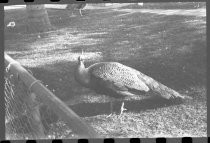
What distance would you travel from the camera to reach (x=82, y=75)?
458cm

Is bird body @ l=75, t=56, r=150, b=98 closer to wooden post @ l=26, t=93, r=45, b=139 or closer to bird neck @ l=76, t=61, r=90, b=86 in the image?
bird neck @ l=76, t=61, r=90, b=86

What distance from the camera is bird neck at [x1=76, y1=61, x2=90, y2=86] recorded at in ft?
15.0

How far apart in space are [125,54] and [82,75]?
0.49 meters

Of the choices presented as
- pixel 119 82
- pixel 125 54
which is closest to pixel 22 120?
pixel 119 82

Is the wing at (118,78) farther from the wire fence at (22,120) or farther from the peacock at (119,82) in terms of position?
the wire fence at (22,120)

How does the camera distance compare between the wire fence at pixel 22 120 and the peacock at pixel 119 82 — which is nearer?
the wire fence at pixel 22 120

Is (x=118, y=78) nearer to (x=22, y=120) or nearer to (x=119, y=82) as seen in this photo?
(x=119, y=82)

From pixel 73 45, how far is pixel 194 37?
1226 mm

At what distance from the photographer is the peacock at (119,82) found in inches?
177

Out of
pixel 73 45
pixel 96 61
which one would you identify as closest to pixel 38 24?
pixel 73 45

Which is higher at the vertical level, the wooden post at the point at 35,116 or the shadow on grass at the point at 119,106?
the wooden post at the point at 35,116

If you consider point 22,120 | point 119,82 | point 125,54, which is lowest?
point 22,120

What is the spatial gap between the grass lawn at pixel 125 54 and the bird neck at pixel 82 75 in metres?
0.06

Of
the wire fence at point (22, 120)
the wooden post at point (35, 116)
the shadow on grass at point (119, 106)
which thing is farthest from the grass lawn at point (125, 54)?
the wooden post at point (35, 116)
